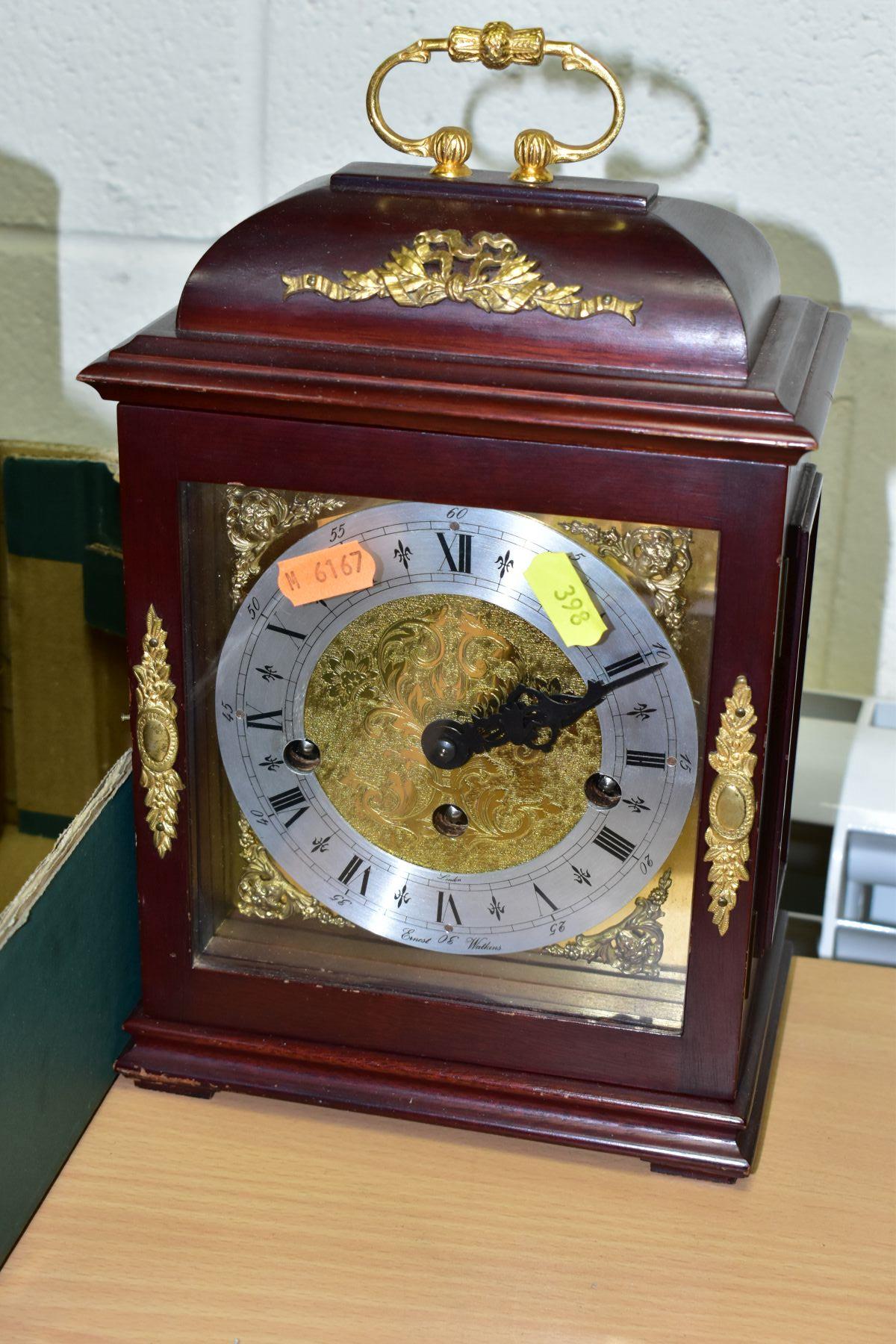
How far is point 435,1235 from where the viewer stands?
0.98 meters

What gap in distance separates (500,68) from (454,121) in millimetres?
420

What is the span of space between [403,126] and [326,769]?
652 millimetres

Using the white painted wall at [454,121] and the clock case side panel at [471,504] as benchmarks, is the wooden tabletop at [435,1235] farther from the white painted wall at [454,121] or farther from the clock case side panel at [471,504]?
the white painted wall at [454,121]

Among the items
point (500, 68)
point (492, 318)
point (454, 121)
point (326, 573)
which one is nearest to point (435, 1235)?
point (326, 573)

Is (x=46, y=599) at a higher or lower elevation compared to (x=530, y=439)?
lower

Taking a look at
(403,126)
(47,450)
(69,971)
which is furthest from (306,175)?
(69,971)

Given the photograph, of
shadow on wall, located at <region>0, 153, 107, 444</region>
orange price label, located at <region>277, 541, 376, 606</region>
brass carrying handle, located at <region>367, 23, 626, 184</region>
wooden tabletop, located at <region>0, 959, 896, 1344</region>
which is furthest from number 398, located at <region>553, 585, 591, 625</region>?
shadow on wall, located at <region>0, 153, 107, 444</region>

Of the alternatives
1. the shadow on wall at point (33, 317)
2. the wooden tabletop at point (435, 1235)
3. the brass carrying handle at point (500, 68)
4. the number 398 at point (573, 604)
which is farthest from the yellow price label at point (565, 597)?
the shadow on wall at point (33, 317)

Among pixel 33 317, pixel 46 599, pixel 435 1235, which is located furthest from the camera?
pixel 33 317

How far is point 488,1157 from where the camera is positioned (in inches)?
41.2

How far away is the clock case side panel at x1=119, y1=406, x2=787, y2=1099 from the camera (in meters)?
0.88

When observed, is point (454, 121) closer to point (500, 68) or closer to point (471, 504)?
point (500, 68)

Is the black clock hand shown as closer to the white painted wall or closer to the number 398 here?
the number 398

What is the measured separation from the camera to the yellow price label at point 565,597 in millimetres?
916
